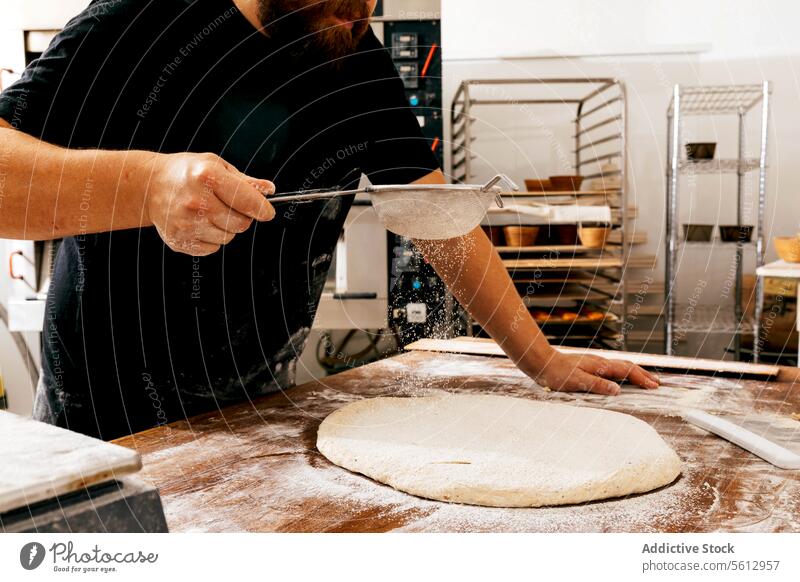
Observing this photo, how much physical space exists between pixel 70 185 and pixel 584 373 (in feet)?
2.13

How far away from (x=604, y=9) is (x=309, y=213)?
6.77ft

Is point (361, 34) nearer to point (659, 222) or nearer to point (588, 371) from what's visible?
point (588, 371)

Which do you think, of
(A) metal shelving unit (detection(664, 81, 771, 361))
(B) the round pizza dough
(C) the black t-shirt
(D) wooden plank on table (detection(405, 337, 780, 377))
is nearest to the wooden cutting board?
(B) the round pizza dough

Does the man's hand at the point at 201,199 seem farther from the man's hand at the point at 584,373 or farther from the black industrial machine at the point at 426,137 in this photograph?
the black industrial machine at the point at 426,137

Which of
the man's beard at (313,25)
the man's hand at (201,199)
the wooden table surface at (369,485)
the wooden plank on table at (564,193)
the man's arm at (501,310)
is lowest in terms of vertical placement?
the wooden table surface at (369,485)

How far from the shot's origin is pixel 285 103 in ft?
2.88

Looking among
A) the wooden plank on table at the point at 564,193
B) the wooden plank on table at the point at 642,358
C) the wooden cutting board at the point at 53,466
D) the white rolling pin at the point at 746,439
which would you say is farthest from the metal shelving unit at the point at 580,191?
the wooden cutting board at the point at 53,466

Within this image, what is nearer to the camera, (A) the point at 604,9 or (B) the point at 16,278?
(B) the point at 16,278

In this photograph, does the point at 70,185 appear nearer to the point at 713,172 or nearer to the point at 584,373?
the point at 584,373

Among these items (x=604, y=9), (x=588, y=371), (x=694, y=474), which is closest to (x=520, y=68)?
(x=604, y=9)

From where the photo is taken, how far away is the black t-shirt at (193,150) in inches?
28.5

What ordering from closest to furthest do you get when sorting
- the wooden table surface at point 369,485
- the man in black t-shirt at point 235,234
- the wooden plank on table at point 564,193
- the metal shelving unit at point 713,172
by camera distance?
the wooden table surface at point 369,485 → the man in black t-shirt at point 235,234 → the wooden plank on table at point 564,193 → the metal shelving unit at point 713,172

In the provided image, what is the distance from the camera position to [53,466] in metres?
0.32

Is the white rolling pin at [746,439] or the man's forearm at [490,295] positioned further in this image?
the man's forearm at [490,295]
